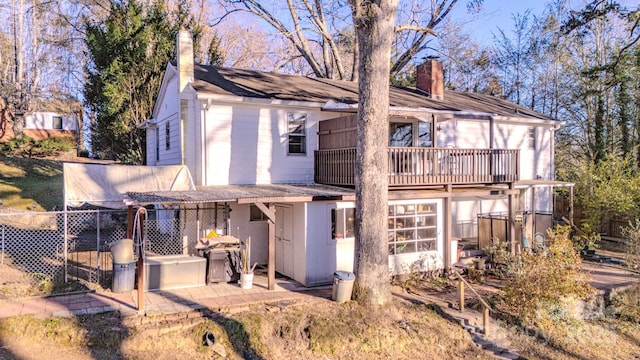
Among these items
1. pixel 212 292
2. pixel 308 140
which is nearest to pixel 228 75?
pixel 308 140

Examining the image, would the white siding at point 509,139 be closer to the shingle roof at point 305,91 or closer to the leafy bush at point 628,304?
the shingle roof at point 305,91

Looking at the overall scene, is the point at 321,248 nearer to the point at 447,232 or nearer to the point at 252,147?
the point at 252,147

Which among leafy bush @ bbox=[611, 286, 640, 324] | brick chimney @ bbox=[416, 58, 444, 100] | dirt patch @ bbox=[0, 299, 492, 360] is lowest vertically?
leafy bush @ bbox=[611, 286, 640, 324]

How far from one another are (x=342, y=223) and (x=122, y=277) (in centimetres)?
541

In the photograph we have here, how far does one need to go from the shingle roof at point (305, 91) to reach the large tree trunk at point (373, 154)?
4166 mm

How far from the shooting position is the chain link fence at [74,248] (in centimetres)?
964

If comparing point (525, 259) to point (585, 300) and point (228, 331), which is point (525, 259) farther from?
point (228, 331)

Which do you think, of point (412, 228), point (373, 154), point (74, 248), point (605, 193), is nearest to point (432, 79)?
point (412, 228)

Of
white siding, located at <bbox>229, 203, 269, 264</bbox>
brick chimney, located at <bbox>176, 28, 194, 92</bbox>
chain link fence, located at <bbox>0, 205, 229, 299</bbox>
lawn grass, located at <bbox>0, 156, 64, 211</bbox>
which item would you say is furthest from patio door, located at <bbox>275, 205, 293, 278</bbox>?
lawn grass, located at <bbox>0, 156, 64, 211</bbox>

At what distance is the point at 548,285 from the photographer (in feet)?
31.6

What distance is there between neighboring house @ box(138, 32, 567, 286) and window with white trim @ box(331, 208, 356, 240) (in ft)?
0.09

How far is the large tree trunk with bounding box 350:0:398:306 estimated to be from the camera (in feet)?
31.4

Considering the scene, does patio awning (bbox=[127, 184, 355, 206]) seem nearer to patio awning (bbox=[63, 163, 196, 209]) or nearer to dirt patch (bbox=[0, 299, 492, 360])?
patio awning (bbox=[63, 163, 196, 209])

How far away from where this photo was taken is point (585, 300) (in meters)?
11.0
